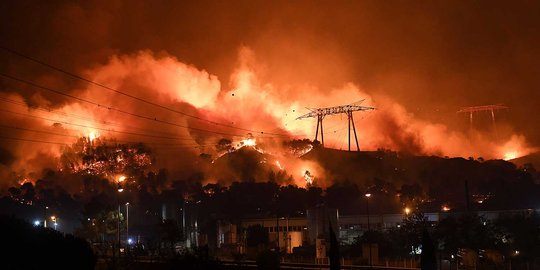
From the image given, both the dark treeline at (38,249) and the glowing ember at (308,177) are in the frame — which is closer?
the dark treeline at (38,249)

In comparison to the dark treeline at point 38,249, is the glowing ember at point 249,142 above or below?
above

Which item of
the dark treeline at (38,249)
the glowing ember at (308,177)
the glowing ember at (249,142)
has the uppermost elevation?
the glowing ember at (249,142)

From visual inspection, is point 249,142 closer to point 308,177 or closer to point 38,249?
point 308,177

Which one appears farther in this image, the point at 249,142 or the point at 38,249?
the point at 249,142

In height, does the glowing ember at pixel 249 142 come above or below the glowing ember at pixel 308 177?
above

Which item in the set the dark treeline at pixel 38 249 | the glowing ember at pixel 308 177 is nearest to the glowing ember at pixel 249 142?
the glowing ember at pixel 308 177

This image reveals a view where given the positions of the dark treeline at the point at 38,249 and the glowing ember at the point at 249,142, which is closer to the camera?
the dark treeline at the point at 38,249

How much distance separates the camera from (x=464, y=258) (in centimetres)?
4669

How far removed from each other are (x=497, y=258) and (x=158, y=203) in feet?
301

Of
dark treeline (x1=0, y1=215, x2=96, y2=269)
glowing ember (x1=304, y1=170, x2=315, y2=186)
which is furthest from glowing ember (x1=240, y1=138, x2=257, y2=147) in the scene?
dark treeline (x1=0, y1=215, x2=96, y2=269)

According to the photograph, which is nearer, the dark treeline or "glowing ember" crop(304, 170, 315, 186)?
the dark treeline

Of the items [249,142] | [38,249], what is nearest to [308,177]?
[249,142]

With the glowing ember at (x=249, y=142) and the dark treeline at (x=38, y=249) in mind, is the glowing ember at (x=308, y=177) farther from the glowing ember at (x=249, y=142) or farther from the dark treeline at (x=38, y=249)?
the dark treeline at (x=38, y=249)

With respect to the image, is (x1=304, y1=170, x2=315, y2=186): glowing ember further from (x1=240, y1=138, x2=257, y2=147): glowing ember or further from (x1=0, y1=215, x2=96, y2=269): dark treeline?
(x1=0, y1=215, x2=96, y2=269): dark treeline
